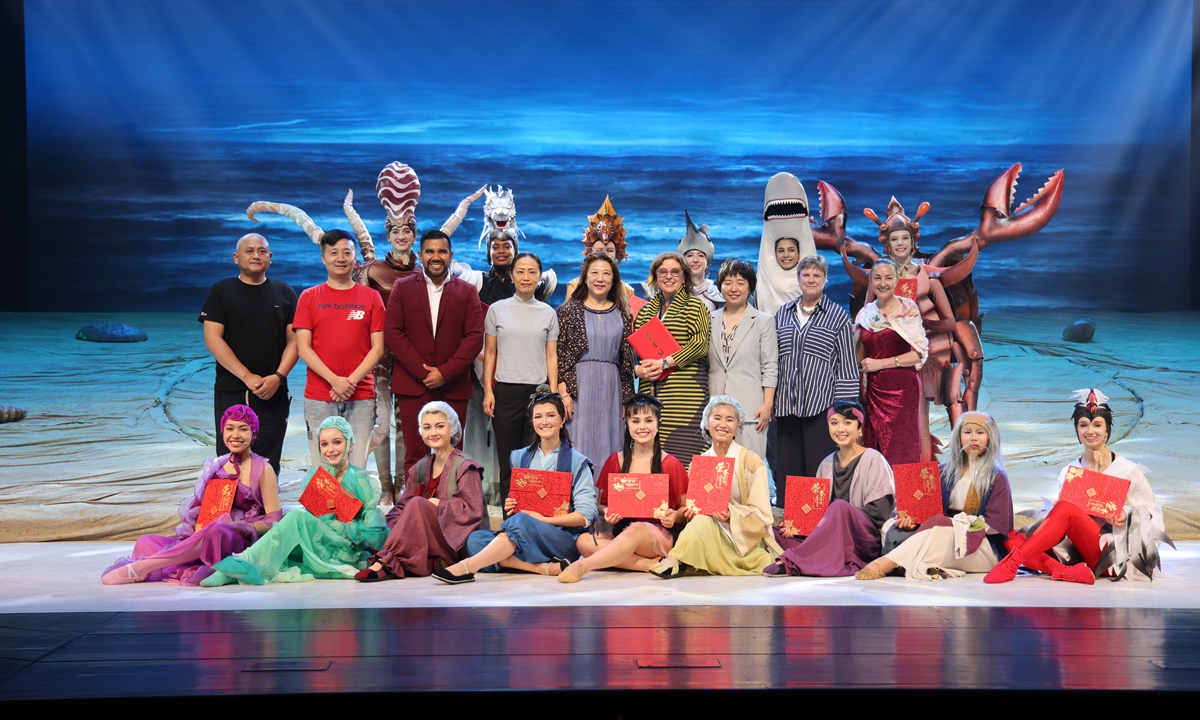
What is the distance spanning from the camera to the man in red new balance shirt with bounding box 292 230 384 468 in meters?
4.33

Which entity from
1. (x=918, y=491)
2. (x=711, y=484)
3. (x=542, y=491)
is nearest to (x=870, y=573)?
(x=918, y=491)

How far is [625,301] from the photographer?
4355mm

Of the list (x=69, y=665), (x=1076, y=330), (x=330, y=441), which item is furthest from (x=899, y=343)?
(x=1076, y=330)

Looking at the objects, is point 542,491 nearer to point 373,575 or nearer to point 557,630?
point 373,575

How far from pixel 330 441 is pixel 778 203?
2.38 metres

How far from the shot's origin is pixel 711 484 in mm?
3732

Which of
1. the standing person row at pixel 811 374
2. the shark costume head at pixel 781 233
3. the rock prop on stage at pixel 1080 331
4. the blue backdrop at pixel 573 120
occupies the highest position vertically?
the blue backdrop at pixel 573 120

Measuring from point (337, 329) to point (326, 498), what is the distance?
91 cm

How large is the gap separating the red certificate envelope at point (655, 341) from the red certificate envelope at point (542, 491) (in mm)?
727

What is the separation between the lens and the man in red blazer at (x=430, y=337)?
435 cm

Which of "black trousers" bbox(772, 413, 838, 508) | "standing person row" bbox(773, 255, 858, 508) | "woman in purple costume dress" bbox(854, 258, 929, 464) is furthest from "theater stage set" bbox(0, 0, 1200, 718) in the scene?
"black trousers" bbox(772, 413, 838, 508)

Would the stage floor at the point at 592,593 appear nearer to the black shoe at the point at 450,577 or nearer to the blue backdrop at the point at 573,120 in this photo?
the black shoe at the point at 450,577

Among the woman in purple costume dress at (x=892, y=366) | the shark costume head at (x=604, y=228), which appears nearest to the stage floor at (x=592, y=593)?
the woman in purple costume dress at (x=892, y=366)

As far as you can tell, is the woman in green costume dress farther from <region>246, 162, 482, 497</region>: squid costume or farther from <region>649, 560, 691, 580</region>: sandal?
<region>649, 560, 691, 580</region>: sandal
